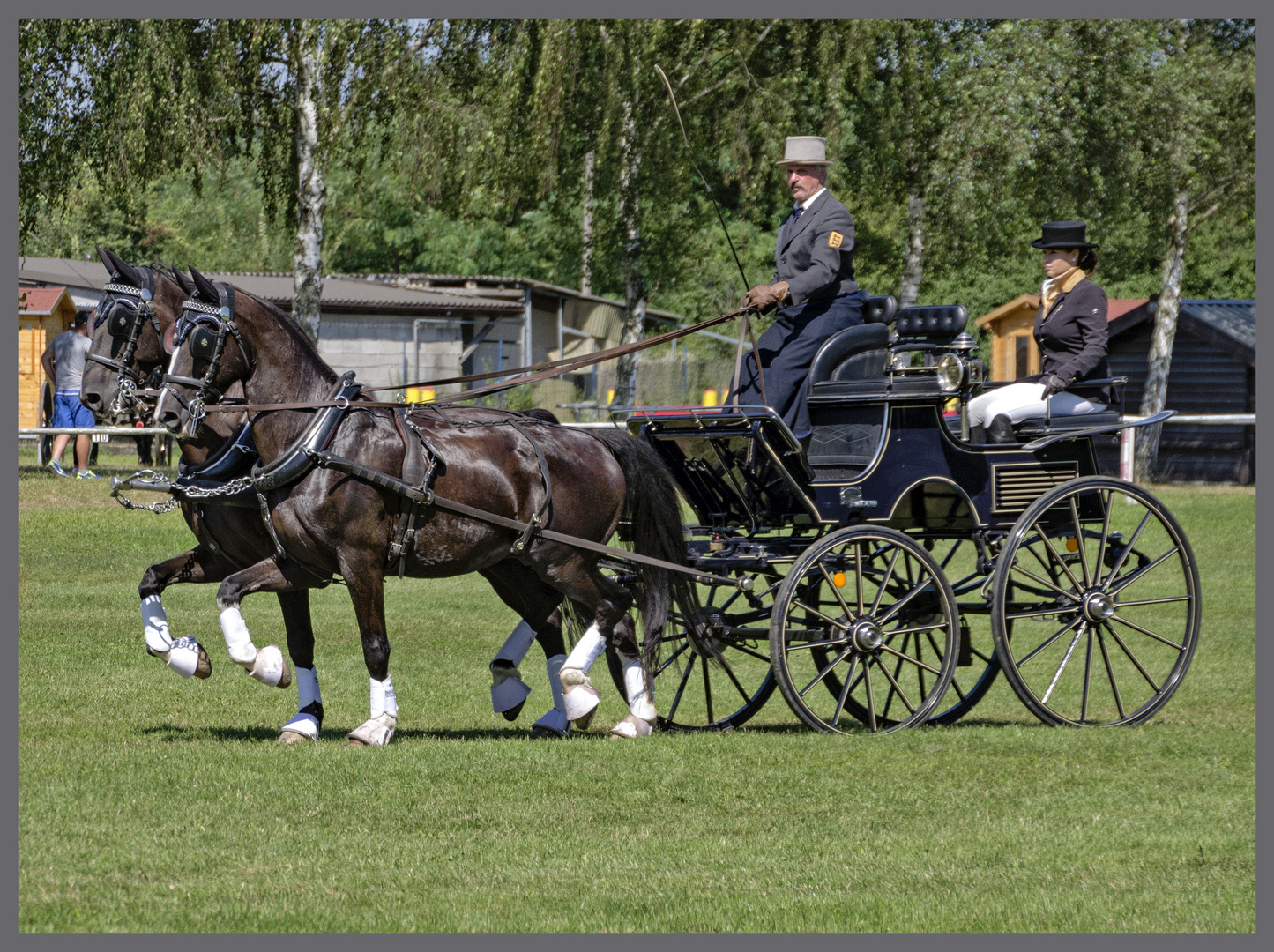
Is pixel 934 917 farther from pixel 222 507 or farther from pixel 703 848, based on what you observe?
pixel 222 507

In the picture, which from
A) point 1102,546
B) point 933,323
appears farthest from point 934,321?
point 1102,546

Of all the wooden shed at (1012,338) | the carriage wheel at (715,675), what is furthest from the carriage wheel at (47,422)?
the wooden shed at (1012,338)

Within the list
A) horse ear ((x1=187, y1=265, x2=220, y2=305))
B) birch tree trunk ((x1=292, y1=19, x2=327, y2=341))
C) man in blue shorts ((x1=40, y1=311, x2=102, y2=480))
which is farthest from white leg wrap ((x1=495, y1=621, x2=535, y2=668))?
birch tree trunk ((x1=292, y1=19, x2=327, y2=341))

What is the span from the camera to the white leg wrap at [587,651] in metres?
8.32

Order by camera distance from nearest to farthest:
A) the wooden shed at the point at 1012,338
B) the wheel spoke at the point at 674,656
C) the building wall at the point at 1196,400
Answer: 1. the wheel spoke at the point at 674,656
2. the building wall at the point at 1196,400
3. the wooden shed at the point at 1012,338

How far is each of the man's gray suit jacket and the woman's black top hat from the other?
1191mm

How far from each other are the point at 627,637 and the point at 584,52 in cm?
1406

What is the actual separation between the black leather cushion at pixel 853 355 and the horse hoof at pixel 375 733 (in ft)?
8.98

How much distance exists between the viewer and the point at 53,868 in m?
5.57

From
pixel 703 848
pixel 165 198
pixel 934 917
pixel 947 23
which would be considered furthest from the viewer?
pixel 165 198

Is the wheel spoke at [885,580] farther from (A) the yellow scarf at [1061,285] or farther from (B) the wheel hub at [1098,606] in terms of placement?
(A) the yellow scarf at [1061,285]

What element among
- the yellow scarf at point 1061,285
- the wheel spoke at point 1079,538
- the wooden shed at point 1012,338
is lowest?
the wheel spoke at point 1079,538

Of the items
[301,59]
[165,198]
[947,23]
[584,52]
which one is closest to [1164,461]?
[947,23]

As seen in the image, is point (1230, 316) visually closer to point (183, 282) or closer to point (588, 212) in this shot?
point (588, 212)
